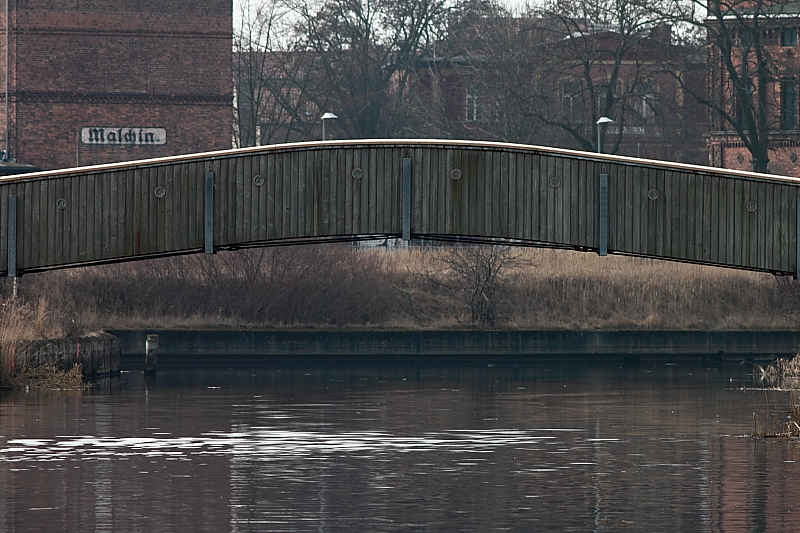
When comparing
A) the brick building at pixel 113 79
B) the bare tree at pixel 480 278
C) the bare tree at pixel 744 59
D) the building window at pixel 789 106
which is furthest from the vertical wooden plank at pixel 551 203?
the building window at pixel 789 106

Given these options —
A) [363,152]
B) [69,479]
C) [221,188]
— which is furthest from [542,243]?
[69,479]

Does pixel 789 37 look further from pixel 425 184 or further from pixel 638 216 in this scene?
pixel 425 184

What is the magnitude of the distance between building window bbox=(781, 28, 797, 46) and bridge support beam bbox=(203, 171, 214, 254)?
35.6 metres

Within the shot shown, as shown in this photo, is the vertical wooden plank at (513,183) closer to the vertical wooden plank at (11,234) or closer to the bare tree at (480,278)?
the vertical wooden plank at (11,234)

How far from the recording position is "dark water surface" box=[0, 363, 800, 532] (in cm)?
1620

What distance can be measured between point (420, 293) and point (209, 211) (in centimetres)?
2049

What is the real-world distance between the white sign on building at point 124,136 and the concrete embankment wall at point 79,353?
16.3 meters

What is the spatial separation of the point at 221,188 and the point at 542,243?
6.22 meters

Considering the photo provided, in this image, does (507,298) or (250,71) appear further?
(250,71)

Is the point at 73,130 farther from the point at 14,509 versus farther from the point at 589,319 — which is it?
the point at 14,509

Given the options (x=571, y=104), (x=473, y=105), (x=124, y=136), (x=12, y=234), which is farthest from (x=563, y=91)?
(x=12, y=234)

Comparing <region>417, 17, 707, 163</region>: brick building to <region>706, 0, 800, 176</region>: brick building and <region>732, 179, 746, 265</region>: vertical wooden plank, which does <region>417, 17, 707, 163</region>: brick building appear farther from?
<region>732, 179, 746, 265</region>: vertical wooden plank

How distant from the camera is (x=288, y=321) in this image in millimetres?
48000

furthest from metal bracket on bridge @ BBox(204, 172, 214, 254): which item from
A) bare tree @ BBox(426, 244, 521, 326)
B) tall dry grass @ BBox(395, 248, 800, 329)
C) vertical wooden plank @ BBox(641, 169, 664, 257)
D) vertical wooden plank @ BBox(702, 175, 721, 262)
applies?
bare tree @ BBox(426, 244, 521, 326)
